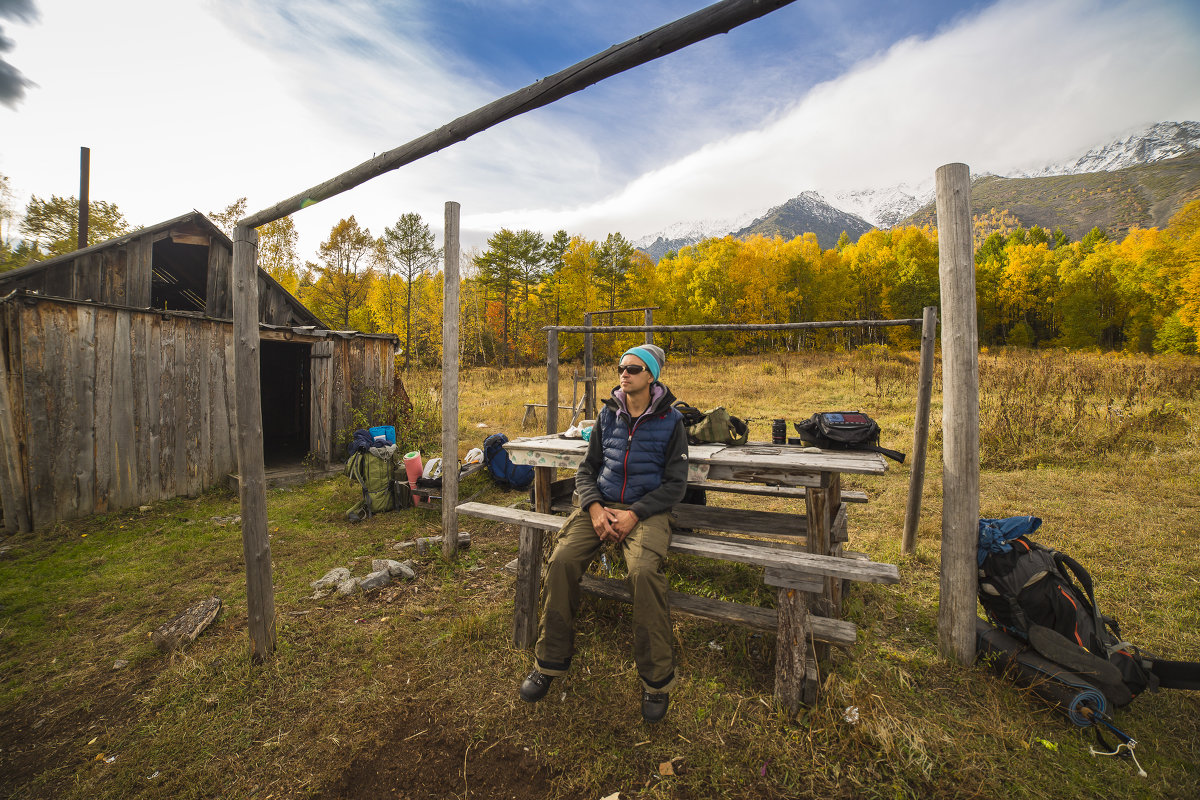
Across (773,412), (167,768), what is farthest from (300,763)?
(773,412)

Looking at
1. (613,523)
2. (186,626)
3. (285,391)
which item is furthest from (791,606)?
(285,391)

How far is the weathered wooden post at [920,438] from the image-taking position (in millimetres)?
4617

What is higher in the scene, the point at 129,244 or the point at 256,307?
the point at 129,244

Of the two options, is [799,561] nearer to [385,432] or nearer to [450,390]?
[450,390]

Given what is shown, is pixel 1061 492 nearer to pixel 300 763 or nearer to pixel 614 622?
pixel 614 622

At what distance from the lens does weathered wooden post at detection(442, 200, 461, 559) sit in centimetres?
488

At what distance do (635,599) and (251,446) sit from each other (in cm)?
277

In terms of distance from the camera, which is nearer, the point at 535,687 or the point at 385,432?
the point at 535,687

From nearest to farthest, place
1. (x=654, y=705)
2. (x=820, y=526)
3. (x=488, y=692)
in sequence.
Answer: (x=654, y=705) < (x=488, y=692) < (x=820, y=526)

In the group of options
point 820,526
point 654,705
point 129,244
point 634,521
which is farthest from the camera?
point 129,244

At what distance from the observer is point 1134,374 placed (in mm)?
11406

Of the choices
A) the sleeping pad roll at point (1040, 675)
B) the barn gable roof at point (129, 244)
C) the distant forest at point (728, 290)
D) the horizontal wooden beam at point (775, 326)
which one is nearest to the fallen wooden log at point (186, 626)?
the horizontal wooden beam at point (775, 326)

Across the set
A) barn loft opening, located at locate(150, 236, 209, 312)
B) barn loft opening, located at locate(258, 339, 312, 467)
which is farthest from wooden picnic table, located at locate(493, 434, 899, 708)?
barn loft opening, located at locate(258, 339, 312, 467)

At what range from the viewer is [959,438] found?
3055mm
